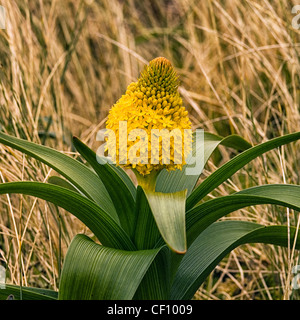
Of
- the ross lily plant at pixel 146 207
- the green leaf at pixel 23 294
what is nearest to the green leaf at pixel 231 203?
the ross lily plant at pixel 146 207

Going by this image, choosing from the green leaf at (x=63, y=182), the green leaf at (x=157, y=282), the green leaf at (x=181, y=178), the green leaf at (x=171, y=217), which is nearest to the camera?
the green leaf at (x=171, y=217)

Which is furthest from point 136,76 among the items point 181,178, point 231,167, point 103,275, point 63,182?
point 103,275

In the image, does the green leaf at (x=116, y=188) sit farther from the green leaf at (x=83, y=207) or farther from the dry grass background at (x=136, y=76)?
the dry grass background at (x=136, y=76)

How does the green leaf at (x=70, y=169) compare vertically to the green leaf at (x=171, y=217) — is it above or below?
above

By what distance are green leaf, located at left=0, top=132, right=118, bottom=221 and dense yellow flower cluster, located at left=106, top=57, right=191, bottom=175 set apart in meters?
0.13

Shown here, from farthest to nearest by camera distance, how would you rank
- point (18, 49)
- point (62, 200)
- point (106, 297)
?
point (18, 49) → point (62, 200) → point (106, 297)

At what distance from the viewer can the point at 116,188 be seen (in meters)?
1.09

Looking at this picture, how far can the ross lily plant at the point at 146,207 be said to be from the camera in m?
0.95

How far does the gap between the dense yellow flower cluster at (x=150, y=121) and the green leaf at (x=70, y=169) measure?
0.42 ft

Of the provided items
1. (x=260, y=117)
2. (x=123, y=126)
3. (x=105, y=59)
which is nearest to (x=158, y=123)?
(x=123, y=126)

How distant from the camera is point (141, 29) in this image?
9.71 feet

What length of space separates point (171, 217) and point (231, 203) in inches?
7.3
